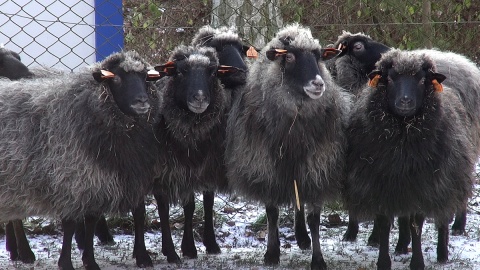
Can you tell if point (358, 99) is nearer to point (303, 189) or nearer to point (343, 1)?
point (303, 189)

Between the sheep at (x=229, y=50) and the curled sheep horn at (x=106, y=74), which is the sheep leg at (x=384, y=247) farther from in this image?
the curled sheep horn at (x=106, y=74)

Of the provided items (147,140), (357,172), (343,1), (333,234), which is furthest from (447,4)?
(147,140)

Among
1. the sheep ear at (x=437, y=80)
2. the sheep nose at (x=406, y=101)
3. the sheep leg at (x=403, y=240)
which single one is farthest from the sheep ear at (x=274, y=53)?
the sheep leg at (x=403, y=240)

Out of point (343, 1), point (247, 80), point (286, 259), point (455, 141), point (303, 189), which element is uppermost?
point (343, 1)

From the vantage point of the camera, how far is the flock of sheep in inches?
224

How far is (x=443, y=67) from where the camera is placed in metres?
6.90

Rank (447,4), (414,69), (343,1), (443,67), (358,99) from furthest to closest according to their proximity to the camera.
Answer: (447,4) → (343,1) → (443,67) → (358,99) → (414,69)

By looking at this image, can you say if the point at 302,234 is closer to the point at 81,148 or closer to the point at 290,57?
the point at 290,57

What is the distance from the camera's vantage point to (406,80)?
18.9 ft

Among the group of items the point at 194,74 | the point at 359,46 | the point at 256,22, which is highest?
the point at 256,22

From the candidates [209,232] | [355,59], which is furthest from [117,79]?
[355,59]

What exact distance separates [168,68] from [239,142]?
830 millimetres

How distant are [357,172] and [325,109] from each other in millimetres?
554

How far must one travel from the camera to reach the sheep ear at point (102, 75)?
5.64m
